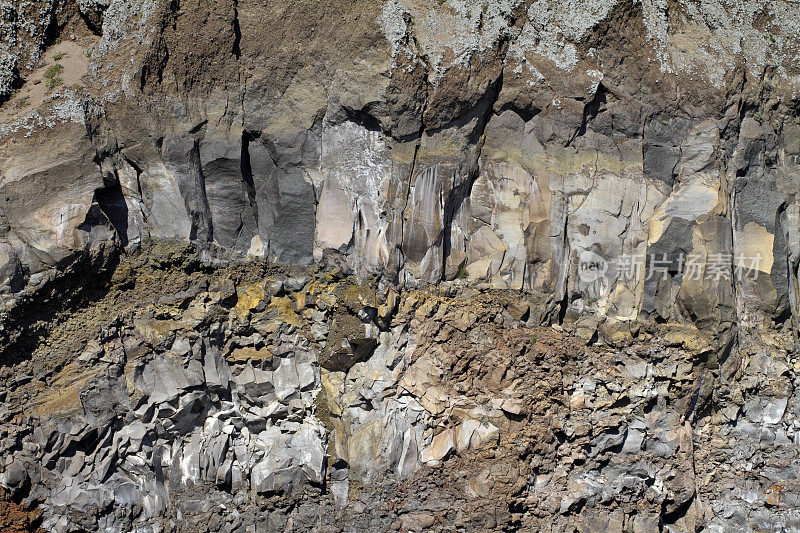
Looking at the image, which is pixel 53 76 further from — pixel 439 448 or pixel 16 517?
pixel 439 448

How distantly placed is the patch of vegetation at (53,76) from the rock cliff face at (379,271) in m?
A: 0.04

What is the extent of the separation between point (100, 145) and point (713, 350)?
9.49m

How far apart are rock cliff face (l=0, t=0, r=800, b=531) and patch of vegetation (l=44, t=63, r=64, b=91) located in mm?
36

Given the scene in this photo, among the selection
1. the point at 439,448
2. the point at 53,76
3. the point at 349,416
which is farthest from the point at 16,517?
the point at 53,76

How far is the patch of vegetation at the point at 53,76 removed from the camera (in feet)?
29.7

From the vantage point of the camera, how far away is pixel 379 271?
379 inches

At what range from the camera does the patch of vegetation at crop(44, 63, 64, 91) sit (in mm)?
9047

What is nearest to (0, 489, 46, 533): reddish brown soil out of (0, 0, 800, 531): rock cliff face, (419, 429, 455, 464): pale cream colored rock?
(0, 0, 800, 531): rock cliff face

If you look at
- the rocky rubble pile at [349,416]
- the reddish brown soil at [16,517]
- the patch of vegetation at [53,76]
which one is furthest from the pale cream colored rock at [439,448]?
the patch of vegetation at [53,76]

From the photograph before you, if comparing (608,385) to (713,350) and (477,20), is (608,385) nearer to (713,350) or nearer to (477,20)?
(713,350)

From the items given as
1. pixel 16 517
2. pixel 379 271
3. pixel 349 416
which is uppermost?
pixel 379 271

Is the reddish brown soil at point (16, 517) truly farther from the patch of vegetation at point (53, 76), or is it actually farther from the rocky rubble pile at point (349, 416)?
the patch of vegetation at point (53, 76)

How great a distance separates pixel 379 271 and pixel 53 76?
5.24 metres

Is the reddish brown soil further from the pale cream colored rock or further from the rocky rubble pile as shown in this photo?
the pale cream colored rock
